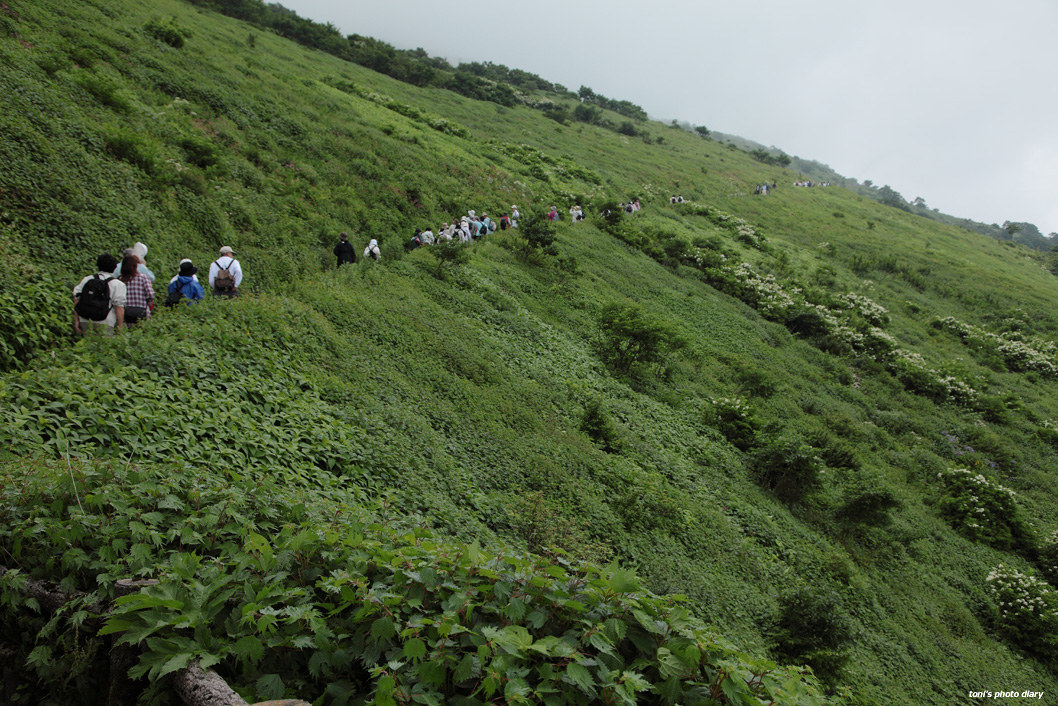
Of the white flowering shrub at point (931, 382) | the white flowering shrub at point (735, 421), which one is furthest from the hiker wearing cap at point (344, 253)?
the white flowering shrub at point (931, 382)

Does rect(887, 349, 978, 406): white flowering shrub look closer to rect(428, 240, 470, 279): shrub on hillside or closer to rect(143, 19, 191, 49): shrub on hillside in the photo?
rect(428, 240, 470, 279): shrub on hillside

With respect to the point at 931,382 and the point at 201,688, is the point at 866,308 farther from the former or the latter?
the point at 201,688

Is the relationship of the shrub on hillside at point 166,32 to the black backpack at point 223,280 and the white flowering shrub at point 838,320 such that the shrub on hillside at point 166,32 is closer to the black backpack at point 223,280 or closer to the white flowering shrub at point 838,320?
the black backpack at point 223,280

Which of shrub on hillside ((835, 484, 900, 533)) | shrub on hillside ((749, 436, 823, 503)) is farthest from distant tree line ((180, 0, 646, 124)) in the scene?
shrub on hillside ((835, 484, 900, 533))

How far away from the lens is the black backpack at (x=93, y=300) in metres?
8.36

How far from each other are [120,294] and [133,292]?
459 millimetres

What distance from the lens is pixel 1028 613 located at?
13070mm

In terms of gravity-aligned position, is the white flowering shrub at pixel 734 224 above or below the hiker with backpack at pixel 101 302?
above

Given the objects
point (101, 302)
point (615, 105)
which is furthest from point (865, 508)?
point (615, 105)

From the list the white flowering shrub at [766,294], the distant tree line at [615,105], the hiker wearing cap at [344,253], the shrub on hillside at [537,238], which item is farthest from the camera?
the distant tree line at [615,105]

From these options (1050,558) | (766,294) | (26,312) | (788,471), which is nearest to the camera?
(26,312)

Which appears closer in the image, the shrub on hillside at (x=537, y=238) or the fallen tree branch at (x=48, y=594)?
the fallen tree branch at (x=48, y=594)

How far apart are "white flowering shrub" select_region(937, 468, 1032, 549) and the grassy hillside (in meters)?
0.13

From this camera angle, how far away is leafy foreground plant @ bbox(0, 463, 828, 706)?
307cm
